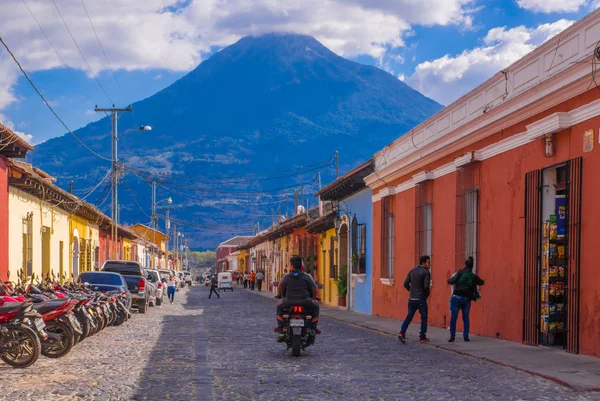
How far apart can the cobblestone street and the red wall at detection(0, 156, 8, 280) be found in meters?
6.42

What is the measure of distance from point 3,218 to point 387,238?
11094mm

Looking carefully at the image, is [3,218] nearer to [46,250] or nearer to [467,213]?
[46,250]

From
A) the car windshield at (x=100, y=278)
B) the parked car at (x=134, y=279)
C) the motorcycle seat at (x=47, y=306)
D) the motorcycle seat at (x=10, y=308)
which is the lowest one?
the parked car at (x=134, y=279)

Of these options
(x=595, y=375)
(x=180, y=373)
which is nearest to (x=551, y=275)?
(x=595, y=375)

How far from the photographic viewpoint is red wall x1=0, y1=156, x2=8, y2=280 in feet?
69.1

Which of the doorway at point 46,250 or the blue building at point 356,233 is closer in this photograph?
the blue building at point 356,233

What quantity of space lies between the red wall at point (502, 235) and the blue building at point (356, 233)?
3681 mm

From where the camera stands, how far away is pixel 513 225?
49.4 ft

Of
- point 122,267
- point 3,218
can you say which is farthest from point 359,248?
point 3,218

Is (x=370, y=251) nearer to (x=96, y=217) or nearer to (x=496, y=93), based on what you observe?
(x=496, y=93)

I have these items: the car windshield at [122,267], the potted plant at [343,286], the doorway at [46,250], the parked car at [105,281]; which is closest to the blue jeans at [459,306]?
the parked car at [105,281]

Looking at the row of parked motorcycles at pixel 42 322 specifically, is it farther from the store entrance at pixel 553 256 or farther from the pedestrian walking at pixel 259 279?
the pedestrian walking at pixel 259 279

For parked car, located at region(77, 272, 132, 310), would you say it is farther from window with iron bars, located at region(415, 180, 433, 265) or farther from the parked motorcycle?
the parked motorcycle

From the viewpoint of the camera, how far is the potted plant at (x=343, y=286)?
103 feet
